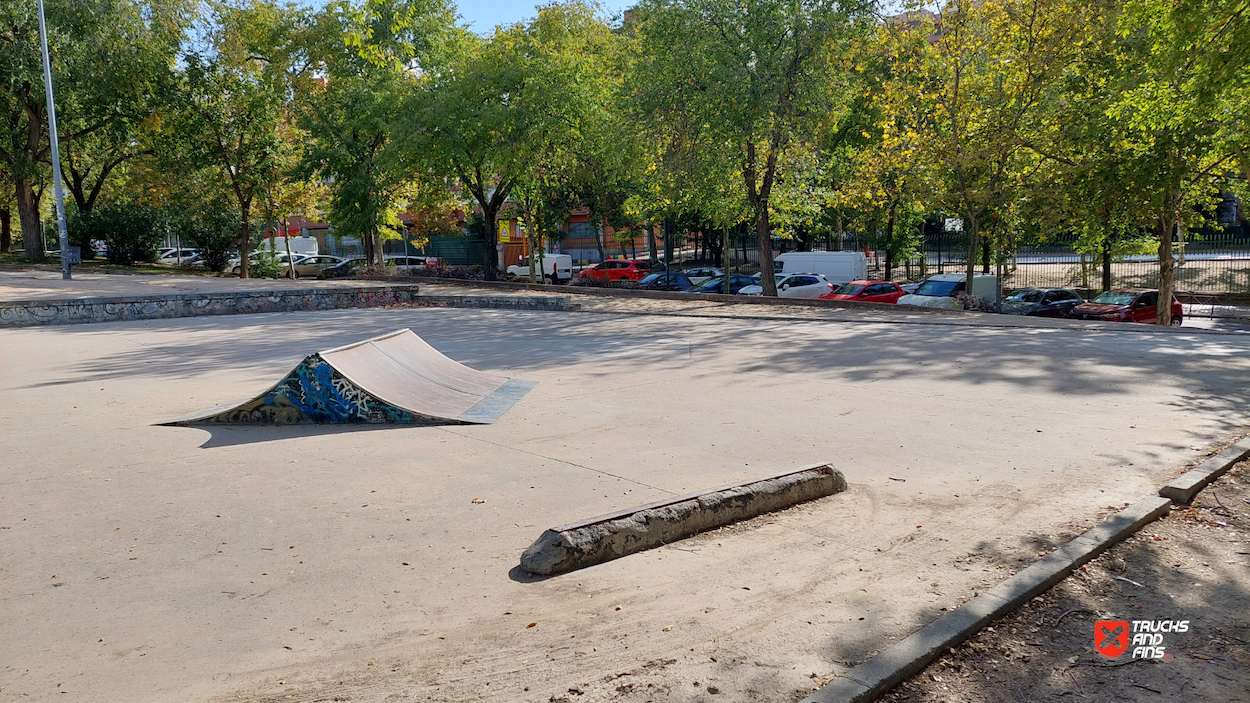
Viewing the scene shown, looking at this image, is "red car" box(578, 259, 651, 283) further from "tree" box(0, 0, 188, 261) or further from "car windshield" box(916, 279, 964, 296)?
"tree" box(0, 0, 188, 261)

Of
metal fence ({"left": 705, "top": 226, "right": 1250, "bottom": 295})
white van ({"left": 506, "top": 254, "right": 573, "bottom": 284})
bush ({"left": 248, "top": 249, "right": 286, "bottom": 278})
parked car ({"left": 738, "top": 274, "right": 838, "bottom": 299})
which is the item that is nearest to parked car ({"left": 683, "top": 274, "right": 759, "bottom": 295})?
parked car ({"left": 738, "top": 274, "right": 838, "bottom": 299})

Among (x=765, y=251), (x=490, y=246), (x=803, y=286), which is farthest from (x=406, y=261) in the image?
(x=765, y=251)

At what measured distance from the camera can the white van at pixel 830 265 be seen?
118 feet

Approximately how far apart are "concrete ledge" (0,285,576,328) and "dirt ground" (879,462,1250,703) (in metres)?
18.6

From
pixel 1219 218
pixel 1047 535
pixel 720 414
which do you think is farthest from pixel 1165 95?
pixel 1219 218

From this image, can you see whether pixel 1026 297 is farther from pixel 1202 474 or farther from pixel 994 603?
pixel 994 603

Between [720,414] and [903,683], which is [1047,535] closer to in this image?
[903,683]

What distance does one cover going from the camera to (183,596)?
430 cm

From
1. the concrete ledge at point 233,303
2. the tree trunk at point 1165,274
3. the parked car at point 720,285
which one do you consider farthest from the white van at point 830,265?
the concrete ledge at point 233,303

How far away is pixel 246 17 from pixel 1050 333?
1266 inches

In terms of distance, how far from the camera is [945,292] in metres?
27.1

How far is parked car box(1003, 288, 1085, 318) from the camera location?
25.2m

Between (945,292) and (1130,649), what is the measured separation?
24816 millimetres

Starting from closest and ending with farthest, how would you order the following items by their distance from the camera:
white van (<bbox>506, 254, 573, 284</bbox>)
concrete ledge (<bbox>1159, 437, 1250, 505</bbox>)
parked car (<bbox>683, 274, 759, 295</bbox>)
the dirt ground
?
the dirt ground, concrete ledge (<bbox>1159, 437, 1250, 505</bbox>), parked car (<bbox>683, 274, 759, 295</bbox>), white van (<bbox>506, 254, 573, 284</bbox>)
